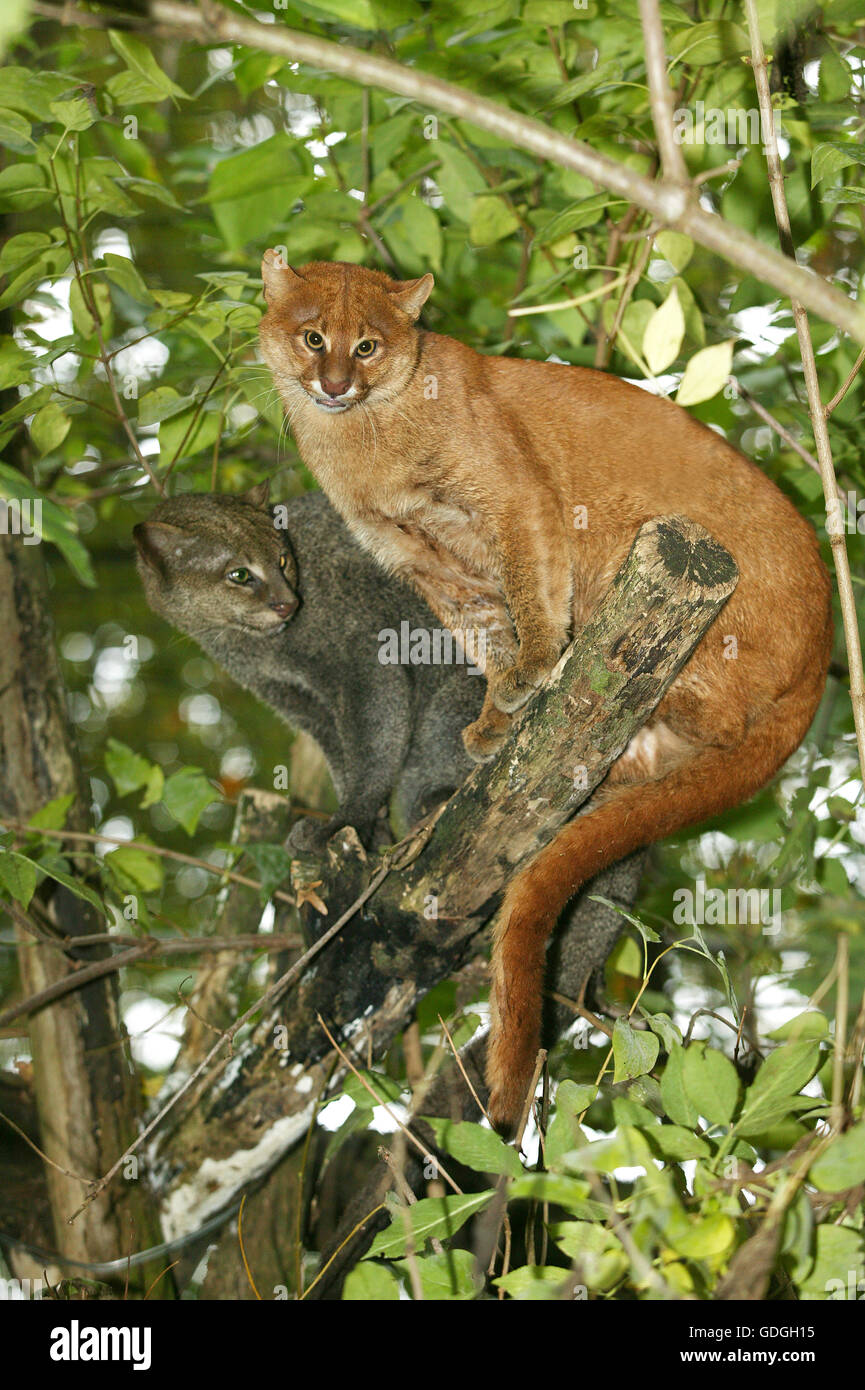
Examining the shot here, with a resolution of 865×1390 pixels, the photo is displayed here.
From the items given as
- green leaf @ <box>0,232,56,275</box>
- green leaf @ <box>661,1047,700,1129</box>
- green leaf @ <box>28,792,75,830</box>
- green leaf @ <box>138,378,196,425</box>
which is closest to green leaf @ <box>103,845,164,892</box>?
green leaf @ <box>28,792,75,830</box>

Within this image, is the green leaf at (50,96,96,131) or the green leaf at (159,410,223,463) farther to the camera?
the green leaf at (159,410,223,463)

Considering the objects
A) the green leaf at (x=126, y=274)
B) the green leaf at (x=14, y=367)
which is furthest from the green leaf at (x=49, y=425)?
A: the green leaf at (x=126, y=274)

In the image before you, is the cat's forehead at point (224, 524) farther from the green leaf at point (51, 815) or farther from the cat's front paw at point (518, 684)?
the cat's front paw at point (518, 684)

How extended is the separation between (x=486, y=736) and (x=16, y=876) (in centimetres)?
118

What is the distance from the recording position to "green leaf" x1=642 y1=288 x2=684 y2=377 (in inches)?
62.7

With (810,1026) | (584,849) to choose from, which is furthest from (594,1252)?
(584,849)

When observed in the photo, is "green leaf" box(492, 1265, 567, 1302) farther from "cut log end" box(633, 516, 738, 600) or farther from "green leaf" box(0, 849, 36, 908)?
"green leaf" box(0, 849, 36, 908)

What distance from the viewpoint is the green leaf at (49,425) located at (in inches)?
114

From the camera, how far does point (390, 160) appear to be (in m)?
3.58

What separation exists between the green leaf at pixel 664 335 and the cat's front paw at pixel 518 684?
1133 millimetres

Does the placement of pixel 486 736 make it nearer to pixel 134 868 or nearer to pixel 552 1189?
pixel 134 868

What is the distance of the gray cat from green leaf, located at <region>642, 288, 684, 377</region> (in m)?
1.86

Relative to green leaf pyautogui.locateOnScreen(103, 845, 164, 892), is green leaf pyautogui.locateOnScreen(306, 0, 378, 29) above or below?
above
